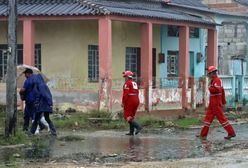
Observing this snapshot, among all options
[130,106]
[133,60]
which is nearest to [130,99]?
[130,106]

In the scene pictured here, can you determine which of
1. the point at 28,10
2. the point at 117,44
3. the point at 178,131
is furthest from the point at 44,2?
the point at 178,131

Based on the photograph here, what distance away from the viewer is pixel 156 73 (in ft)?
90.5

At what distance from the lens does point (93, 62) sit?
24125mm

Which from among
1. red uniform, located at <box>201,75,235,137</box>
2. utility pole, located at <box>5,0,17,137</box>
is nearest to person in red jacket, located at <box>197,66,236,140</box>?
red uniform, located at <box>201,75,235,137</box>

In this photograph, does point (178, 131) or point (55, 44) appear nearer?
point (178, 131)

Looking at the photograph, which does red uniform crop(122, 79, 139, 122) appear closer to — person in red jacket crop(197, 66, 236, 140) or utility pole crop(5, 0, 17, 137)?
person in red jacket crop(197, 66, 236, 140)

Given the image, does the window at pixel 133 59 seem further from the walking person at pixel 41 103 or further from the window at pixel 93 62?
the walking person at pixel 41 103

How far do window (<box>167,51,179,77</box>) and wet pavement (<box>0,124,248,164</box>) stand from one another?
10.3 meters

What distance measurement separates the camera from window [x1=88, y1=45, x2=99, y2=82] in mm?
24062

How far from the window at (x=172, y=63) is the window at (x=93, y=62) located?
5232 mm

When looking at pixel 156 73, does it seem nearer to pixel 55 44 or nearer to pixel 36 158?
pixel 55 44

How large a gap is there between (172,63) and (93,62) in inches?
228

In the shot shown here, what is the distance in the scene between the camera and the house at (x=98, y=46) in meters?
21.8

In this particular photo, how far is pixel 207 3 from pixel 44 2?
14226mm
